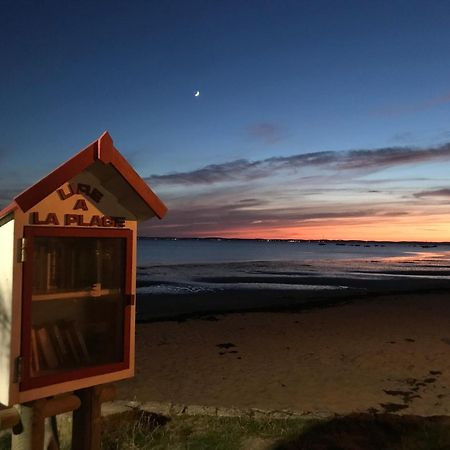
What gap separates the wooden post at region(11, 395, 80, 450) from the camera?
319 cm

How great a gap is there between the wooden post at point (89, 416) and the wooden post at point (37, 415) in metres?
0.17

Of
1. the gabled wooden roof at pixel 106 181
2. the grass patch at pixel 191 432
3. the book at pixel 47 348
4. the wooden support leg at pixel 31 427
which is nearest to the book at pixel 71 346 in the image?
the book at pixel 47 348

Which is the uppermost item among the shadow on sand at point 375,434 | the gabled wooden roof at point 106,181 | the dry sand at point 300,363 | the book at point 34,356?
the gabled wooden roof at point 106,181

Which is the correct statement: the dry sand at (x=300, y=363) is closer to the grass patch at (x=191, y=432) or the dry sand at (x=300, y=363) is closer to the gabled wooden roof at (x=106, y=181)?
the grass patch at (x=191, y=432)

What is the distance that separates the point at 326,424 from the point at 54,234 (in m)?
3.75

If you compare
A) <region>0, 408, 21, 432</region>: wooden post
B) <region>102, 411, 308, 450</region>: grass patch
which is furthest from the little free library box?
<region>102, 411, 308, 450</region>: grass patch

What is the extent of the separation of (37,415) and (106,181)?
1624 millimetres

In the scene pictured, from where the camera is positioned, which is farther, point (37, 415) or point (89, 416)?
point (89, 416)

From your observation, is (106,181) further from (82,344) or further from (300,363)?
(300,363)

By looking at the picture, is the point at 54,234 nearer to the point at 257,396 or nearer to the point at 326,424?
the point at 326,424

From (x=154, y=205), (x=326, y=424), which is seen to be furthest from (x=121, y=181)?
(x=326, y=424)

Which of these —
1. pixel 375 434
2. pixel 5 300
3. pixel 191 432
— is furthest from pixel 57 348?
pixel 375 434

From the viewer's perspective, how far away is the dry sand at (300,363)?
24.0ft

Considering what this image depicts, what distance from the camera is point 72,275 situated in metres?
3.58
